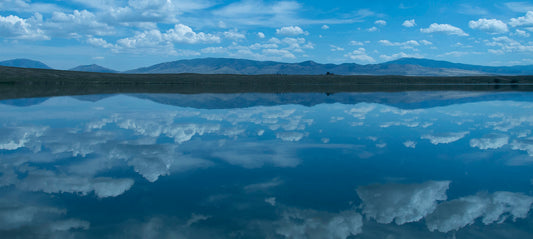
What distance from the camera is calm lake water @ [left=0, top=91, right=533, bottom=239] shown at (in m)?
6.45

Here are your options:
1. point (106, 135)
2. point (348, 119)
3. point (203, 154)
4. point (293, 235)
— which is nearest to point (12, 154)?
point (106, 135)

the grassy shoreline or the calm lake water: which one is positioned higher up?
the grassy shoreline

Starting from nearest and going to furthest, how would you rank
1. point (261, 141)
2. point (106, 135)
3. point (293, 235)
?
point (293, 235) < point (261, 141) < point (106, 135)

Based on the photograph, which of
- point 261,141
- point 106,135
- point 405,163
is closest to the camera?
point 405,163

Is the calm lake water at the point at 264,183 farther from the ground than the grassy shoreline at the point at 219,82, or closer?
closer

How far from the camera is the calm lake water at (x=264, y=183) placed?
21.2 feet

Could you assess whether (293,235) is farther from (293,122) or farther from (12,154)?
(293,122)

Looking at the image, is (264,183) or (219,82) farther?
(219,82)

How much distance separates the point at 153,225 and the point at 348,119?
16.3 meters

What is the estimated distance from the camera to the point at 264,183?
8945 mm

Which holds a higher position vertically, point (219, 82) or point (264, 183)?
point (219, 82)

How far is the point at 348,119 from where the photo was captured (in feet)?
70.2

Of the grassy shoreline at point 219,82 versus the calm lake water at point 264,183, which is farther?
the grassy shoreline at point 219,82

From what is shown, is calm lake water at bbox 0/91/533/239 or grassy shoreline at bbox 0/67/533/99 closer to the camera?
calm lake water at bbox 0/91/533/239
